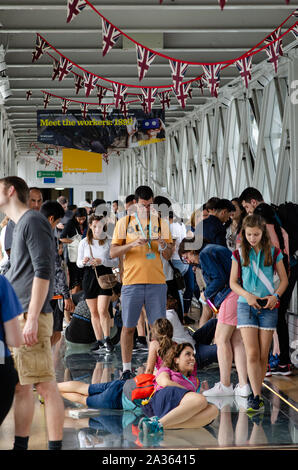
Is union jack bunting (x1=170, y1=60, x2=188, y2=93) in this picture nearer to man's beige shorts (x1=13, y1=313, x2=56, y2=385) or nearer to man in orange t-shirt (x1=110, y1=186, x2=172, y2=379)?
man in orange t-shirt (x1=110, y1=186, x2=172, y2=379)

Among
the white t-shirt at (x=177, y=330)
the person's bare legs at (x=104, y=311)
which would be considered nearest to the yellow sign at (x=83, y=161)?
the person's bare legs at (x=104, y=311)

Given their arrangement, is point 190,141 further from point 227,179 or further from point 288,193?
point 288,193

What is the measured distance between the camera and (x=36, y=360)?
3.83 m

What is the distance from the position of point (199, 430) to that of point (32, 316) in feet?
5.75

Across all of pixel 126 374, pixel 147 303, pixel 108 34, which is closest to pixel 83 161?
pixel 108 34

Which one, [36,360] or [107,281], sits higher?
[107,281]

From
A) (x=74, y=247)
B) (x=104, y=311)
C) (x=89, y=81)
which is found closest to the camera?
(x=104, y=311)

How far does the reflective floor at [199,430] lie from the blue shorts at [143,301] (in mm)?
707

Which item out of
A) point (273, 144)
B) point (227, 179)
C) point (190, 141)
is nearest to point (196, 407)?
point (273, 144)

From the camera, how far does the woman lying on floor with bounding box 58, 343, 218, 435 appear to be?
15.7 feet

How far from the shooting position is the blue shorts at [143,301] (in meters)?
6.29

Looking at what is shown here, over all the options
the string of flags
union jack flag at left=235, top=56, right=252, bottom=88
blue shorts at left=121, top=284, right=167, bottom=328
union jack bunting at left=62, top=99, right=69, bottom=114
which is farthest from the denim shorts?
union jack bunting at left=62, top=99, right=69, bottom=114

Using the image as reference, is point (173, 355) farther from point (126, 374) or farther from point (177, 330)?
point (177, 330)

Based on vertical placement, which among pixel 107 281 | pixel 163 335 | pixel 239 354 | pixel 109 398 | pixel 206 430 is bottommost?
pixel 206 430
